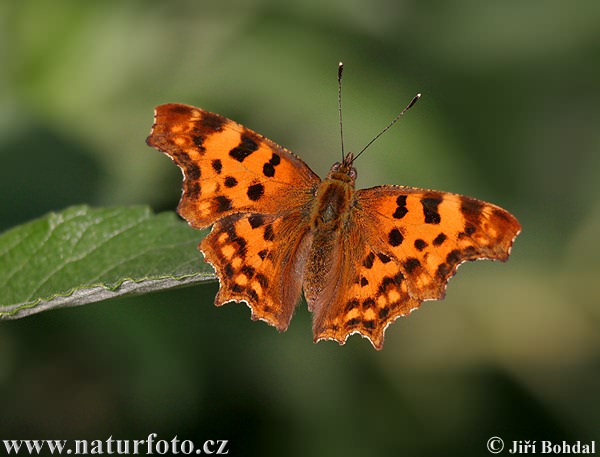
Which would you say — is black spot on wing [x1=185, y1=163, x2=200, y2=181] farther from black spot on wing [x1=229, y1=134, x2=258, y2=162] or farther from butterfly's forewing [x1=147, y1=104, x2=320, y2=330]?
black spot on wing [x1=229, y1=134, x2=258, y2=162]

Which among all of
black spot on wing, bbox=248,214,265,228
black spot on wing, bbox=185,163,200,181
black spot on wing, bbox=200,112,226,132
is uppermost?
black spot on wing, bbox=200,112,226,132

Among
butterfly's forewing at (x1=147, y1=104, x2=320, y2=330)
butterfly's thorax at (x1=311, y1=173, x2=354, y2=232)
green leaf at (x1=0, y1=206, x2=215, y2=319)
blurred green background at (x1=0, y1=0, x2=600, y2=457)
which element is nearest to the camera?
green leaf at (x1=0, y1=206, x2=215, y2=319)

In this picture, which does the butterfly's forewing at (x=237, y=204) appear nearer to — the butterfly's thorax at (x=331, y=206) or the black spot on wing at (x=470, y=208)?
the butterfly's thorax at (x=331, y=206)

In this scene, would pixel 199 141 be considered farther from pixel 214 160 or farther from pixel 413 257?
pixel 413 257

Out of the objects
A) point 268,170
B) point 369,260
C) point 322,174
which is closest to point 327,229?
point 369,260

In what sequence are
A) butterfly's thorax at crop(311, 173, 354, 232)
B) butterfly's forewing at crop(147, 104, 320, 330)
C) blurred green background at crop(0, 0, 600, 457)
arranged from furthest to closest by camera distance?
blurred green background at crop(0, 0, 600, 457) < butterfly's thorax at crop(311, 173, 354, 232) < butterfly's forewing at crop(147, 104, 320, 330)

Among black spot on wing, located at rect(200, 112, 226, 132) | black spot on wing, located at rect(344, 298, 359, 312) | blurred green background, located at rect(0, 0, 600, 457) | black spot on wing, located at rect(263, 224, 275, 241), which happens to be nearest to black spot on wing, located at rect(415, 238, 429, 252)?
black spot on wing, located at rect(344, 298, 359, 312)

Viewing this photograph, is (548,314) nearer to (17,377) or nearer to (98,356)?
(98,356)

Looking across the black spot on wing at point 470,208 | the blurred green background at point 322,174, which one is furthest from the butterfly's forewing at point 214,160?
the blurred green background at point 322,174

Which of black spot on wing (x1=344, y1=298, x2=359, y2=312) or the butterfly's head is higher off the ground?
the butterfly's head
